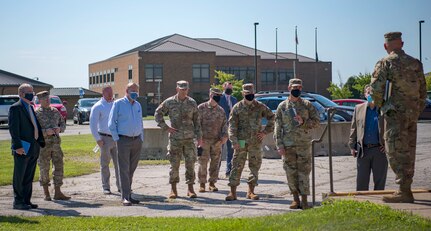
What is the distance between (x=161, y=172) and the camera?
56.2 ft

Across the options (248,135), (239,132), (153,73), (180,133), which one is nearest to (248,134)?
(248,135)

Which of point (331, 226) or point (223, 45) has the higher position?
point (223, 45)

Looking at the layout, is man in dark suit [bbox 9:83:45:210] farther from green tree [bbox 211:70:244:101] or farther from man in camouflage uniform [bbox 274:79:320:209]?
green tree [bbox 211:70:244:101]

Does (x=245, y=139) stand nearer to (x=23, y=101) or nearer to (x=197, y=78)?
(x=23, y=101)

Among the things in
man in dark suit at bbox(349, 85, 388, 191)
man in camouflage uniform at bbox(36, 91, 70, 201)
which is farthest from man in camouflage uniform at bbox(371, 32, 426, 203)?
man in camouflage uniform at bbox(36, 91, 70, 201)

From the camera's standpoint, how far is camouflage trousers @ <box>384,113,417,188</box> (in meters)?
8.05

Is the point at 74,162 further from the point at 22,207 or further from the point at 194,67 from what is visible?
the point at 194,67

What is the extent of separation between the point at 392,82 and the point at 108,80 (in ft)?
300

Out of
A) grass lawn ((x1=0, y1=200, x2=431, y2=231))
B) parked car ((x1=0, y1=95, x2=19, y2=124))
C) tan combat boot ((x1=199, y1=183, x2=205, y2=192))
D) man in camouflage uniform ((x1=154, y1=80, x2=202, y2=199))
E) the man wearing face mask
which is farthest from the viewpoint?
parked car ((x1=0, y1=95, x2=19, y2=124))

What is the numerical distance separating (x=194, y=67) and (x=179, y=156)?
73600 mm

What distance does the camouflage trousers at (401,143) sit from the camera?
805cm

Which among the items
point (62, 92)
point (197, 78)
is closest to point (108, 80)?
point (62, 92)

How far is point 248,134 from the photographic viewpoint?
473 inches

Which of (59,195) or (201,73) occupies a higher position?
(201,73)
